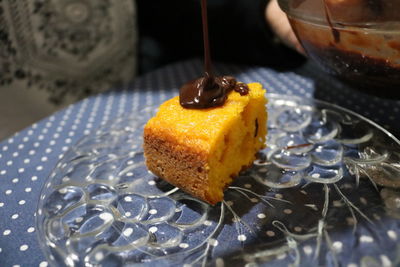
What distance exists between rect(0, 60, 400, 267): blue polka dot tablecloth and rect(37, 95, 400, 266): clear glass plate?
0.09 ft

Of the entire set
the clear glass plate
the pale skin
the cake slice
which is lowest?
the clear glass plate

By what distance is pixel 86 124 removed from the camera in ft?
Result: 4.40

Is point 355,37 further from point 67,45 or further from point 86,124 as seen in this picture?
point 67,45

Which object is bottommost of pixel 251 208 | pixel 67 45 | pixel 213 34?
pixel 251 208

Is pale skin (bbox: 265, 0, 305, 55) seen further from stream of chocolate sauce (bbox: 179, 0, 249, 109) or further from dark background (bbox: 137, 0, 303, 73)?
stream of chocolate sauce (bbox: 179, 0, 249, 109)

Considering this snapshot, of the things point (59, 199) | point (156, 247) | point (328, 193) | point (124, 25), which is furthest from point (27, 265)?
point (124, 25)

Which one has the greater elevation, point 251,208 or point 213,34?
point 213,34

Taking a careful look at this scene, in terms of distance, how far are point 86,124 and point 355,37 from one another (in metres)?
0.94

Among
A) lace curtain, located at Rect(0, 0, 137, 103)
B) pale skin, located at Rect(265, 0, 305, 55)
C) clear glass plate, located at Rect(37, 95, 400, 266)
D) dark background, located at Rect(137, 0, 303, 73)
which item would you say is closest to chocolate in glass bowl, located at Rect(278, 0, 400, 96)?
clear glass plate, located at Rect(37, 95, 400, 266)

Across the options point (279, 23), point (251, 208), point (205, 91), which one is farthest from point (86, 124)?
point (279, 23)

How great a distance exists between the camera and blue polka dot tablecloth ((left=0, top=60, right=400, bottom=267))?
2.71 feet

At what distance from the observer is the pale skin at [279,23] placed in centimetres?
139

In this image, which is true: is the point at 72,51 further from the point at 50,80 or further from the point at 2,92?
the point at 2,92

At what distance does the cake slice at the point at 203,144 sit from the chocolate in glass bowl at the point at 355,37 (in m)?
0.23
